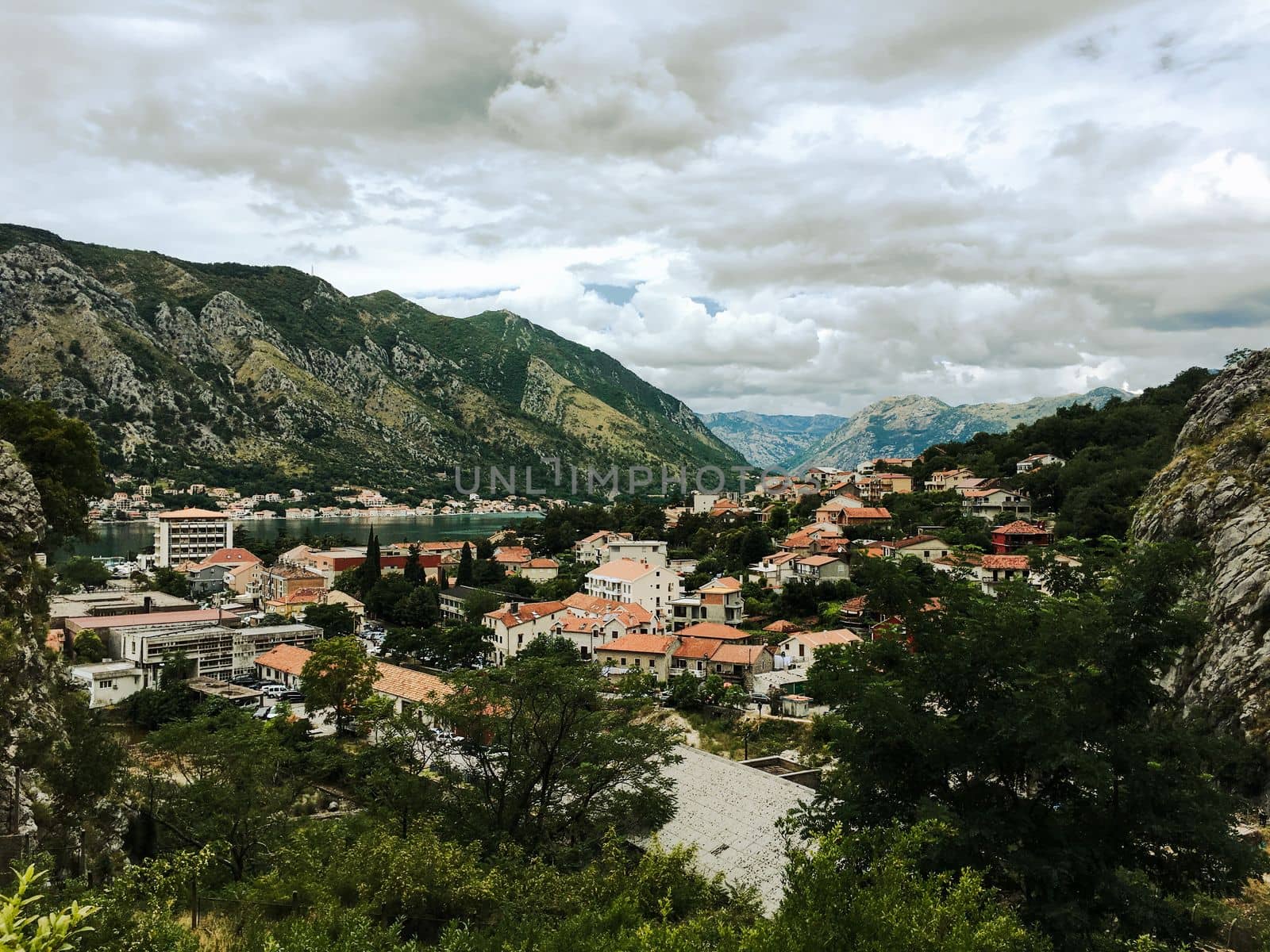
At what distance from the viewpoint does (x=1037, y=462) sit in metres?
50.5

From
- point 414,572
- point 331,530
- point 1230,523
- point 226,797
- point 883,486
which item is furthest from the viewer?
point 331,530

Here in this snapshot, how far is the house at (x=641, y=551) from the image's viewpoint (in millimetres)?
46203

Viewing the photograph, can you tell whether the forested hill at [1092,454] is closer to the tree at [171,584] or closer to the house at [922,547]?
the house at [922,547]

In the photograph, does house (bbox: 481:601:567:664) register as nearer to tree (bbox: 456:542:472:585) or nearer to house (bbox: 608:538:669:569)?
house (bbox: 608:538:669:569)

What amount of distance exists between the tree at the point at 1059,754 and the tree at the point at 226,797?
9.84 metres

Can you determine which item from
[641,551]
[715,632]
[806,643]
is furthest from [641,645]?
[641,551]

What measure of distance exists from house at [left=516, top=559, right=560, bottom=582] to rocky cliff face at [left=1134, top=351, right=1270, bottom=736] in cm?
3376

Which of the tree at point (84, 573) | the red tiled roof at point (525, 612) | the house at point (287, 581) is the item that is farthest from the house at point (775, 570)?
the tree at point (84, 573)

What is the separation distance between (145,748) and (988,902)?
59.3ft

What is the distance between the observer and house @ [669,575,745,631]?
3550 cm

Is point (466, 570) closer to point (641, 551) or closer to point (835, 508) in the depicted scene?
point (641, 551)

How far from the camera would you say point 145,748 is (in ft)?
56.2

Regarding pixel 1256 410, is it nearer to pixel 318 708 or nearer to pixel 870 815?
pixel 870 815

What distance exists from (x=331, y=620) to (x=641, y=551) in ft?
58.9
